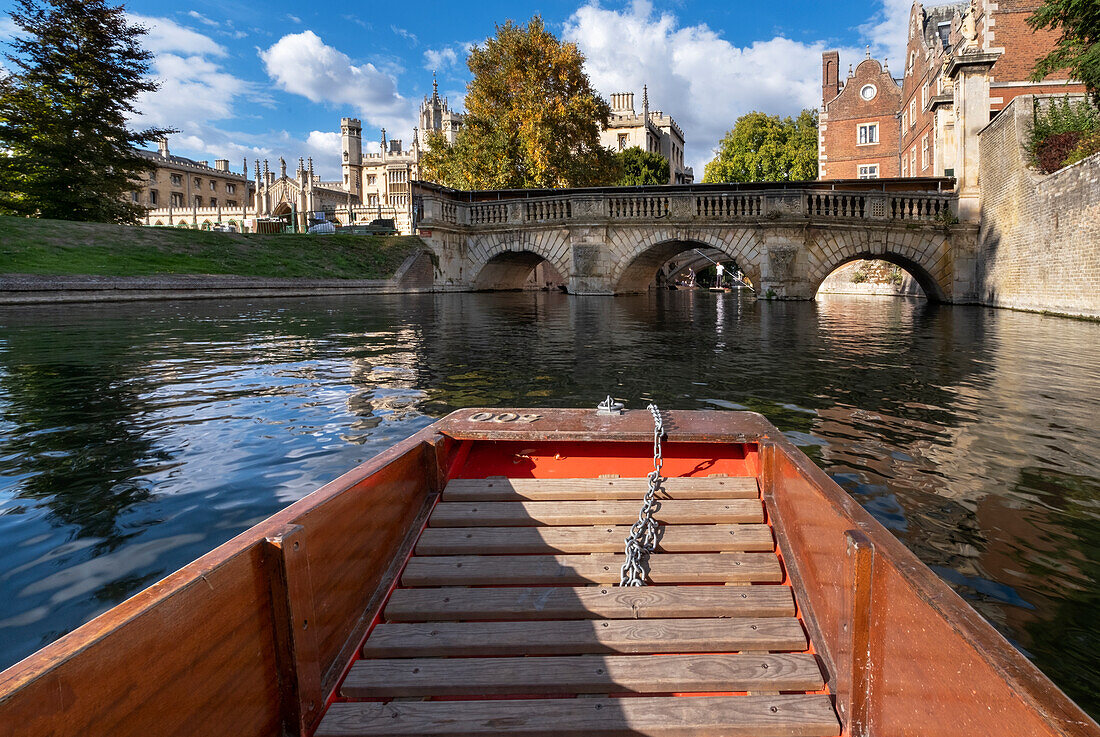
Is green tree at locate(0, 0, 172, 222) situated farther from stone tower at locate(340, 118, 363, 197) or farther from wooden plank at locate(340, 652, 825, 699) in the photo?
stone tower at locate(340, 118, 363, 197)

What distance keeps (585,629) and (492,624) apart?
14.9 inches

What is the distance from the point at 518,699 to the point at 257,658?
34.0 inches

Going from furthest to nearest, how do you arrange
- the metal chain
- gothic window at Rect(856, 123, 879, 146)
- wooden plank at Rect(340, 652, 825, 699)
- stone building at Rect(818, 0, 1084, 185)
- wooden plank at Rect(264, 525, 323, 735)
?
gothic window at Rect(856, 123, 879, 146) < stone building at Rect(818, 0, 1084, 185) < the metal chain < wooden plank at Rect(340, 652, 825, 699) < wooden plank at Rect(264, 525, 323, 735)

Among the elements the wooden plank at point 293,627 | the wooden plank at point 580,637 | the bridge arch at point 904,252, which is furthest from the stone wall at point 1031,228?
the wooden plank at point 293,627

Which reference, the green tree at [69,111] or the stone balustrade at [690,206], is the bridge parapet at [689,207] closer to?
the stone balustrade at [690,206]

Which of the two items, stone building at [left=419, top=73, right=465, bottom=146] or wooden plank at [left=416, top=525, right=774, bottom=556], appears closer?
wooden plank at [left=416, top=525, right=774, bottom=556]

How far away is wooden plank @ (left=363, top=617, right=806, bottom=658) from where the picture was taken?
2.32 m

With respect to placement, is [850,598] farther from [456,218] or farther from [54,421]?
[456,218]

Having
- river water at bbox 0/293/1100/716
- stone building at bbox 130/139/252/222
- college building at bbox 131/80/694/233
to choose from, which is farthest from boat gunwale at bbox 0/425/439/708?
stone building at bbox 130/139/252/222

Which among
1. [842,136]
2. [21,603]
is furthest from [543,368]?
[842,136]

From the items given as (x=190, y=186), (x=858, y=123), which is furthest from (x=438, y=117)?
(x=858, y=123)

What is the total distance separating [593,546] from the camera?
2887 millimetres

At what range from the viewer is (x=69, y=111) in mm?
26656

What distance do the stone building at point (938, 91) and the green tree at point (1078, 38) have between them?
3.65 feet
